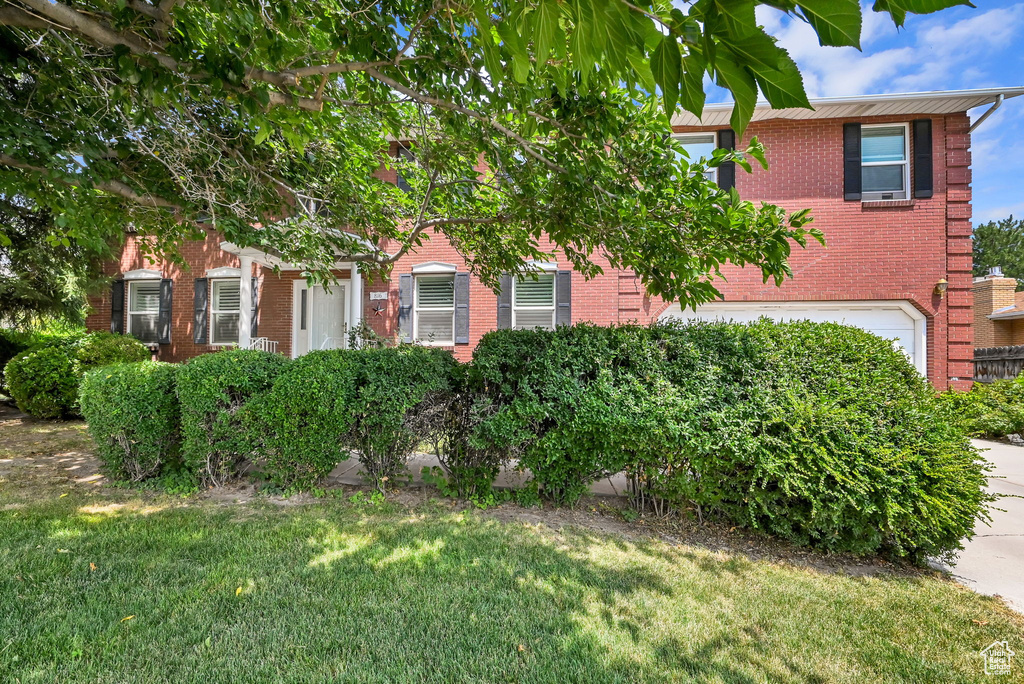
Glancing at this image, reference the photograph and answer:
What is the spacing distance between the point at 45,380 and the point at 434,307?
7160mm

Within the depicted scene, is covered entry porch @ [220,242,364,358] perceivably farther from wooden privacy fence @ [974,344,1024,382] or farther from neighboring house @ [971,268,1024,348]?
neighboring house @ [971,268,1024,348]

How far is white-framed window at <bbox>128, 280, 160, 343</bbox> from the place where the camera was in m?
10.9

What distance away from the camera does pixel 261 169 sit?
507cm

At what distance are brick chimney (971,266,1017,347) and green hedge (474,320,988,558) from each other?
2066 centimetres

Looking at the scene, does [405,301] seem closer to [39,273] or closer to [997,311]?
[39,273]

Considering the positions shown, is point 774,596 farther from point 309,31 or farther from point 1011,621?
A: point 309,31

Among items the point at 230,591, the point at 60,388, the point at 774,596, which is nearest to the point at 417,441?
the point at 230,591

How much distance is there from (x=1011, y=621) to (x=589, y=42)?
12.3ft

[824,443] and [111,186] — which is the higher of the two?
[111,186]

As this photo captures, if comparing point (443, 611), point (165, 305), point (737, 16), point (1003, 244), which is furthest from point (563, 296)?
point (1003, 244)

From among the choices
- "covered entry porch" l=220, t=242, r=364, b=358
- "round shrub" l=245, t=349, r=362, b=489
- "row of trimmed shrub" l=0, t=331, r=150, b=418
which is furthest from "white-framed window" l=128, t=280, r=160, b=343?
"round shrub" l=245, t=349, r=362, b=489

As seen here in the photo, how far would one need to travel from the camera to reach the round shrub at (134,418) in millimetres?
4148

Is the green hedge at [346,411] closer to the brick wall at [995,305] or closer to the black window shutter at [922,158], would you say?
the black window shutter at [922,158]

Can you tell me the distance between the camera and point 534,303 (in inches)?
369
